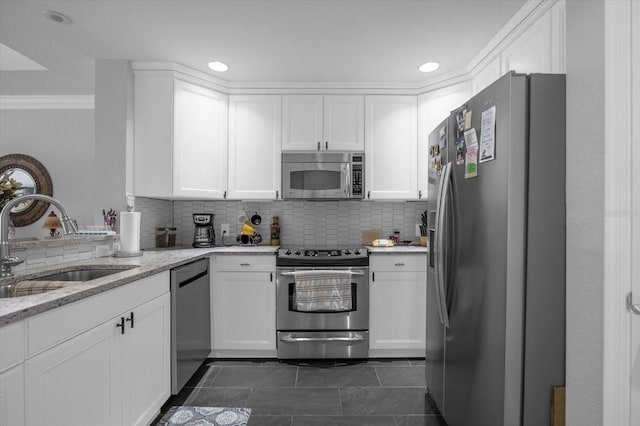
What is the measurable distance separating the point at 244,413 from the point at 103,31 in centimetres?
268

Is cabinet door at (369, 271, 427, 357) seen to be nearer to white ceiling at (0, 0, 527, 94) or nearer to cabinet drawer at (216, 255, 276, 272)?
cabinet drawer at (216, 255, 276, 272)

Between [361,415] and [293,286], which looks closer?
[361,415]

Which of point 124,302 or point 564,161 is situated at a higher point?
point 564,161

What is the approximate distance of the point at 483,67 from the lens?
Answer: 8.37ft

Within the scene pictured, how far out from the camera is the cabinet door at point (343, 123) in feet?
10.0

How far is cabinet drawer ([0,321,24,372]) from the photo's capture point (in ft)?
3.10

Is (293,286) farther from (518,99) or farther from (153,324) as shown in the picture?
(518,99)

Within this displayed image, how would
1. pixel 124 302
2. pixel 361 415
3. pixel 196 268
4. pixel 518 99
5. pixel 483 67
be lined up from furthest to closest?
1. pixel 483 67
2. pixel 196 268
3. pixel 361 415
4. pixel 124 302
5. pixel 518 99

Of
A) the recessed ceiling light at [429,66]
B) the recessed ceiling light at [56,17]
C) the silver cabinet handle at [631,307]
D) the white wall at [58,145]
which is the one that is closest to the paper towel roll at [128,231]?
the recessed ceiling light at [56,17]

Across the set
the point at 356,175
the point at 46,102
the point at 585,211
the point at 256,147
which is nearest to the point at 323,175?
the point at 356,175

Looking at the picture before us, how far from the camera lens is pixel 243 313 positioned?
2721mm

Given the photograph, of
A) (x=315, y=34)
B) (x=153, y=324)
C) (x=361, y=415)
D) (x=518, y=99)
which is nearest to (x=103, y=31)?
(x=315, y=34)

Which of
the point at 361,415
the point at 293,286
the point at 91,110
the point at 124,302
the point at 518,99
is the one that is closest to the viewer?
the point at 518,99

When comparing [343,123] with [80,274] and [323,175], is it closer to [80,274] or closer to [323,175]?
[323,175]
